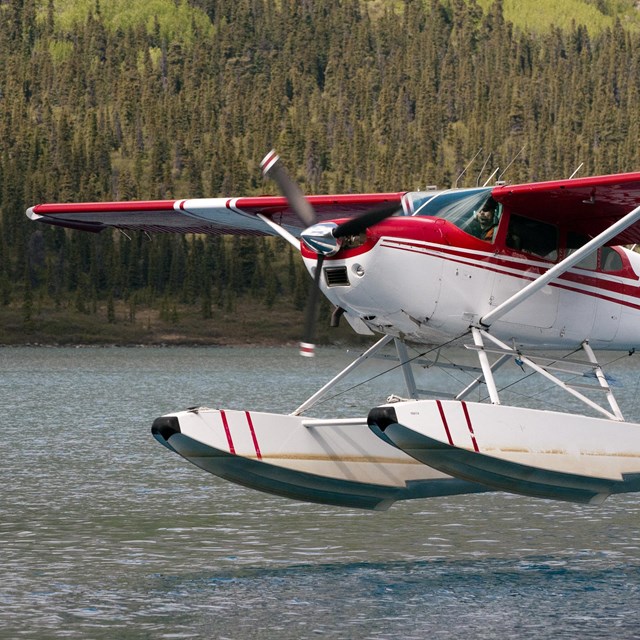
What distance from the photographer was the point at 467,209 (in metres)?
14.5

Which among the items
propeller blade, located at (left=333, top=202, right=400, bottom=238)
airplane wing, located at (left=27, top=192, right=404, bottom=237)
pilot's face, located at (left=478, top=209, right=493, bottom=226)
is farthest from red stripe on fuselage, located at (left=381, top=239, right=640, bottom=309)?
airplane wing, located at (left=27, top=192, right=404, bottom=237)

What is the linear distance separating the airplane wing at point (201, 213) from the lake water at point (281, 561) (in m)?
4.61

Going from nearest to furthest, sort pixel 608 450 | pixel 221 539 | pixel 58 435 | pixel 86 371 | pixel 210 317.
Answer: pixel 608 450, pixel 221 539, pixel 58 435, pixel 86 371, pixel 210 317

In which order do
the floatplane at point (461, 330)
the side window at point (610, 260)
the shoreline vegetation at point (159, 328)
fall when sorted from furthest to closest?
1. the shoreline vegetation at point (159, 328)
2. the side window at point (610, 260)
3. the floatplane at point (461, 330)

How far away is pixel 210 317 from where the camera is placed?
468ft

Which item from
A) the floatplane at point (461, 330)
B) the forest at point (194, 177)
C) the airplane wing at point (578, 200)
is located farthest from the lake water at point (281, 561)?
the forest at point (194, 177)

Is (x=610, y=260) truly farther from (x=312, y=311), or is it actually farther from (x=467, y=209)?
(x=312, y=311)

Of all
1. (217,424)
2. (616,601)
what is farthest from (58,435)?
(616,601)

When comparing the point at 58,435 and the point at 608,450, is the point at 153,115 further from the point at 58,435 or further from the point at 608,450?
the point at 608,450

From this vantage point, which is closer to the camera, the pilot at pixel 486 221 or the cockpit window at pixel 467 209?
the cockpit window at pixel 467 209

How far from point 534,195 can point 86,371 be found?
72.5m

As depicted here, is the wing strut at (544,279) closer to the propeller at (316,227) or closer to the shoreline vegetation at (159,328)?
the propeller at (316,227)

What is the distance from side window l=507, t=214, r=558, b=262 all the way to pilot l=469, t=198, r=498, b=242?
300mm

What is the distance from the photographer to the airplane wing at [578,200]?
1439 centimetres
